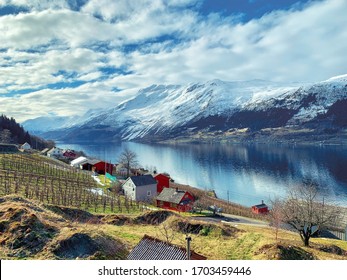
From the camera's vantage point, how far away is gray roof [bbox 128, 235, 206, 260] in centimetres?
1817

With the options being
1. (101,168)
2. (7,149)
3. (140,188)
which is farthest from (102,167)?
(140,188)

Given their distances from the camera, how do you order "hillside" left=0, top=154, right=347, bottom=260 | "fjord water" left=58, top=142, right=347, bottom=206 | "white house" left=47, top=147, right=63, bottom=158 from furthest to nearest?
"white house" left=47, top=147, right=63, bottom=158
"fjord water" left=58, top=142, right=347, bottom=206
"hillside" left=0, top=154, right=347, bottom=260

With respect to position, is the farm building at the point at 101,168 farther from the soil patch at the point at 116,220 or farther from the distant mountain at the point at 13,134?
the soil patch at the point at 116,220

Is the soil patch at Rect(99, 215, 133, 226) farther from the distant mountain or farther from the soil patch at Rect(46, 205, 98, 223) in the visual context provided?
the distant mountain

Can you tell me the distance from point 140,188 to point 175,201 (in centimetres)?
1021

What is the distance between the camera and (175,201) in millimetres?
71625

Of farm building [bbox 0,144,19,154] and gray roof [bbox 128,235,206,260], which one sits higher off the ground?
farm building [bbox 0,144,19,154]

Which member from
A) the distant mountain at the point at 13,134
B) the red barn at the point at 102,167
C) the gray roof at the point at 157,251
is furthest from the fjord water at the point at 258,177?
the gray roof at the point at 157,251

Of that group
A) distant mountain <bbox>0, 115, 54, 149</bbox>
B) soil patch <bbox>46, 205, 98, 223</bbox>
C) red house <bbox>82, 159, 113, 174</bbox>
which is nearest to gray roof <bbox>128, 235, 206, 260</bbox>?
soil patch <bbox>46, 205, 98, 223</bbox>

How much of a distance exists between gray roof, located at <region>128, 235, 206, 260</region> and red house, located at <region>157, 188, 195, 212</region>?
5210cm

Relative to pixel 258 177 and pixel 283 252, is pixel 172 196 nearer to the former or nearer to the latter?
pixel 283 252

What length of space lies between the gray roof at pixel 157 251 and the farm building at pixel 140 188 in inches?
2273

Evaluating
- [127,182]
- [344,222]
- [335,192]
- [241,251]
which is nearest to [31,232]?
[241,251]
